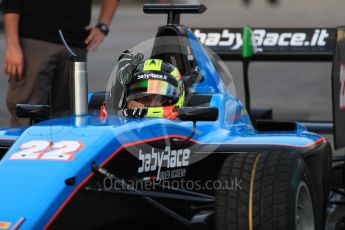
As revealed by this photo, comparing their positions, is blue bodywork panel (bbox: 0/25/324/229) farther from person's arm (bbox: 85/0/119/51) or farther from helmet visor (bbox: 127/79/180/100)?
person's arm (bbox: 85/0/119/51)

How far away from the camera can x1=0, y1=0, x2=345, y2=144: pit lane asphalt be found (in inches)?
479

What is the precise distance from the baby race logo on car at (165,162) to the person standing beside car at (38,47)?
7.53 feet

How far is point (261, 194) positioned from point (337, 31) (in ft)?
8.87

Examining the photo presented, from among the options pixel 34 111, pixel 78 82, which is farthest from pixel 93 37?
pixel 78 82

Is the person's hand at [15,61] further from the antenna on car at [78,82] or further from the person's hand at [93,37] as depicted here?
the antenna on car at [78,82]

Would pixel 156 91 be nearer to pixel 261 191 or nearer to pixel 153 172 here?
pixel 153 172

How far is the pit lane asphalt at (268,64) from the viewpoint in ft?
39.9

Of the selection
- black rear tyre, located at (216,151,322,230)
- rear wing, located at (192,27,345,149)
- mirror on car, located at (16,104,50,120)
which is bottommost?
black rear tyre, located at (216,151,322,230)

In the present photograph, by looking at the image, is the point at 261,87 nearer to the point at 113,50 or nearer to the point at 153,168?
the point at 113,50

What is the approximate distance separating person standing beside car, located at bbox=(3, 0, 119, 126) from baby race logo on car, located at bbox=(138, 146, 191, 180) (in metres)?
→ 2.29

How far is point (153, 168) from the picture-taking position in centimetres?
501

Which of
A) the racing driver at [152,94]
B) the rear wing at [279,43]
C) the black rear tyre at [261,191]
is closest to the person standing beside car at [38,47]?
the rear wing at [279,43]

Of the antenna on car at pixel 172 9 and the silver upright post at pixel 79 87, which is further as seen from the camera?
the antenna on car at pixel 172 9

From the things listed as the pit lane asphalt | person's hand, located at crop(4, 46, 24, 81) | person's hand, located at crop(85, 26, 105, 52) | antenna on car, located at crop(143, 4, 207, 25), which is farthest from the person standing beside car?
the pit lane asphalt
